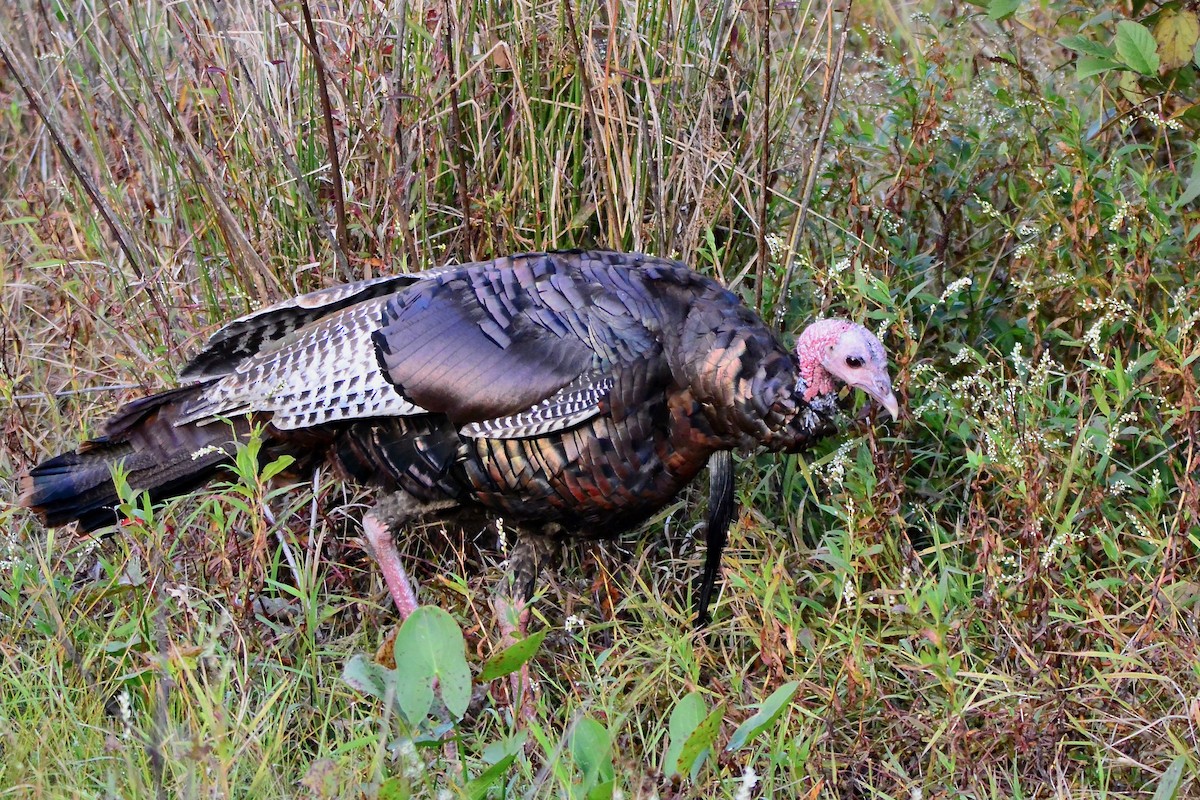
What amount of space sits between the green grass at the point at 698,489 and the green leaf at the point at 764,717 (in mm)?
92

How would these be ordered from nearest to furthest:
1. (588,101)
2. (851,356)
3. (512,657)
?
(512,657), (851,356), (588,101)

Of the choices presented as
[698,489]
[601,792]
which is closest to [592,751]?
[601,792]

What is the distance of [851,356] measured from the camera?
350cm

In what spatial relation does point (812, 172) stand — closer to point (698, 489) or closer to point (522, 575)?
point (698, 489)

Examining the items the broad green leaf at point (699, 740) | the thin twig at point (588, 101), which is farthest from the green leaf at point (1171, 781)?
the thin twig at point (588, 101)

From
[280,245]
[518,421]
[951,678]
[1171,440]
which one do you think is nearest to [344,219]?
[280,245]

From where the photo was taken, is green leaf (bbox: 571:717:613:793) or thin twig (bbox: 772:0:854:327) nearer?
green leaf (bbox: 571:717:613:793)

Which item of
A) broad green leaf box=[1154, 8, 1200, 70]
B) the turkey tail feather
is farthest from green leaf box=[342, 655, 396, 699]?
broad green leaf box=[1154, 8, 1200, 70]

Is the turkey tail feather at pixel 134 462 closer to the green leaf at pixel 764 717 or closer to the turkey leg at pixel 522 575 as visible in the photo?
the turkey leg at pixel 522 575

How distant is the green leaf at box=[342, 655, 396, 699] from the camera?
322 centimetres

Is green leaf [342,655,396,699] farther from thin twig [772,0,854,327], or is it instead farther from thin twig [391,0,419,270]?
thin twig [772,0,854,327]

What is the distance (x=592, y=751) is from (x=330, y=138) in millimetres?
1843

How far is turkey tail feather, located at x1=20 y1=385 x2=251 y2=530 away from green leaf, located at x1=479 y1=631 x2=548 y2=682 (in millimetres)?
1143

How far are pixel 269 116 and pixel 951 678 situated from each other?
2499mm
